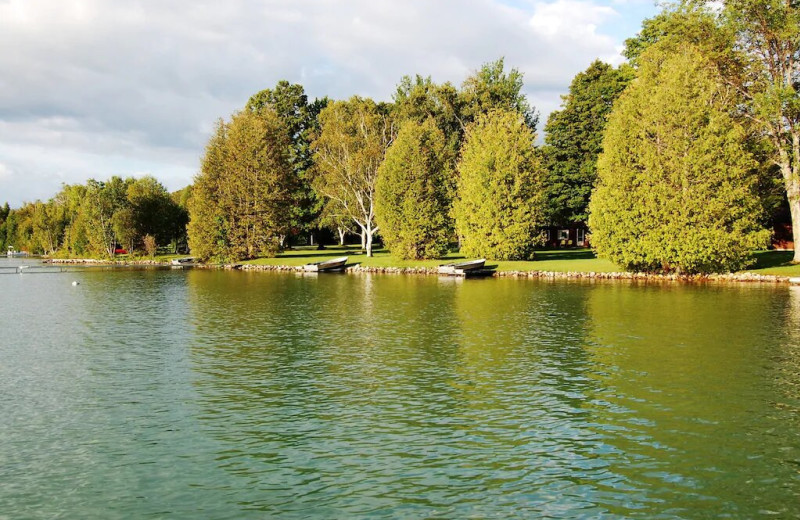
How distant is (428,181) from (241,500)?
2751 inches

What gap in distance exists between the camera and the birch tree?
87.0 metres

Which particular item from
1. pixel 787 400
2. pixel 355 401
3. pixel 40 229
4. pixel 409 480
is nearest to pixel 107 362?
pixel 355 401

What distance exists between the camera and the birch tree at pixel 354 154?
3425 inches

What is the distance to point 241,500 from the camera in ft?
38.6

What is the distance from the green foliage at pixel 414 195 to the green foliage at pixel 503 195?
579cm

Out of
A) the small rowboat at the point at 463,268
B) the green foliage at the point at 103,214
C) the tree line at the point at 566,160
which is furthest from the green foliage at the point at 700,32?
the green foliage at the point at 103,214

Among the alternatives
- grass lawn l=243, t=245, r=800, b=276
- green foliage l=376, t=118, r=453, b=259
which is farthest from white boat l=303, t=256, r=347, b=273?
green foliage l=376, t=118, r=453, b=259

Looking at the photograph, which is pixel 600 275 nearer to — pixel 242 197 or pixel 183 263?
pixel 242 197

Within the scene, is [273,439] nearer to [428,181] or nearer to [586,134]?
[428,181]

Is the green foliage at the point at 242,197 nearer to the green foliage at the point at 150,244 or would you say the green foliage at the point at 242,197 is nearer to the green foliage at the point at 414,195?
the green foliage at the point at 414,195

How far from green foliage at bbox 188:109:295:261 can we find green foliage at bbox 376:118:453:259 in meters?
19.7

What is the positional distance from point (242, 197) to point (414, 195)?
2870 cm

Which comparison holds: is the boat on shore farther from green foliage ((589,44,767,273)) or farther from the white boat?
green foliage ((589,44,767,273))

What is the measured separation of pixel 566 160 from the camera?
91250 millimetres
